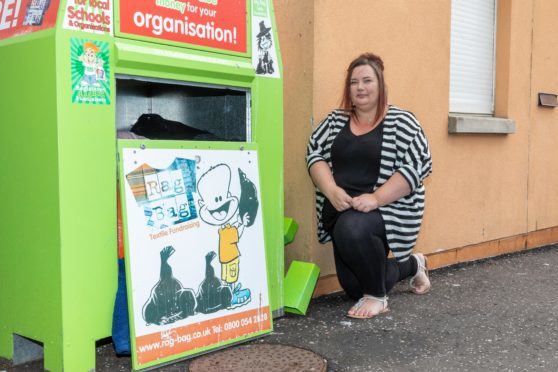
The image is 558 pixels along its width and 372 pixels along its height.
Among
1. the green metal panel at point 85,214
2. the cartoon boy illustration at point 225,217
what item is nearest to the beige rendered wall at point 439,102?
the cartoon boy illustration at point 225,217

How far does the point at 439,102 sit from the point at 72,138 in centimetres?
323

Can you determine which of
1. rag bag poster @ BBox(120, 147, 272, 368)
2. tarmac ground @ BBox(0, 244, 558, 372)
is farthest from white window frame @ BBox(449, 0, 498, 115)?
rag bag poster @ BBox(120, 147, 272, 368)

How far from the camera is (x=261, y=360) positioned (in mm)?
2838

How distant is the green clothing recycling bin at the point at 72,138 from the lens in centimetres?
249

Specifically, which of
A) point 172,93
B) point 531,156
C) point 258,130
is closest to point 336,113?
point 258,130

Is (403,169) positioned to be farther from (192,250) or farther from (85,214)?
(85,214)

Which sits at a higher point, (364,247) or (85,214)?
(85,214)

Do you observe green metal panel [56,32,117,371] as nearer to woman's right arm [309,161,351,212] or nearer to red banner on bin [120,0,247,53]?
red banner on bin [120,0,247,53]

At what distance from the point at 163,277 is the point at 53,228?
51cm

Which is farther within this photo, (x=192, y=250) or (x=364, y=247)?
(x=364, y=247)

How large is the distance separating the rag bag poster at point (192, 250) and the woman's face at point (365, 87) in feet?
2.73

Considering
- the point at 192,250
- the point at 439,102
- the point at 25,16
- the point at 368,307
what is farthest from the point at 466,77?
the point at 25,16

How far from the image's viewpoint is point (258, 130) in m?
3.31

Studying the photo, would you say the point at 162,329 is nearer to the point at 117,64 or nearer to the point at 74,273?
the point at 74,273
